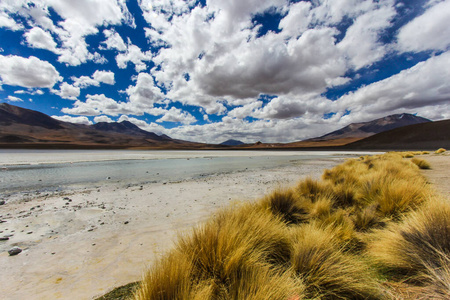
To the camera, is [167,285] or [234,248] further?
[234,248]

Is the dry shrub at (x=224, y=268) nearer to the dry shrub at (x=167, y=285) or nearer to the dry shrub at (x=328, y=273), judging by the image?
the dry shrub at (x=167, y=285)

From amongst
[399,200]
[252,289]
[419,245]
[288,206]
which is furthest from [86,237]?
[399,200]

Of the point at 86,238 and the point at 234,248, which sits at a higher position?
the point at 234,248

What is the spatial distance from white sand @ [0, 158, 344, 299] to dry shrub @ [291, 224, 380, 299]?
2038 mm

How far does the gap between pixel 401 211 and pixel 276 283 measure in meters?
3.48

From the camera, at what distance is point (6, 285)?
258 centimetres

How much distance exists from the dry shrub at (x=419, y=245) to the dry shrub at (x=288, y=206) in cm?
167

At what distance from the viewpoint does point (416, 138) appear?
82.6m

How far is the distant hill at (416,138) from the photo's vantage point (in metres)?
73.9

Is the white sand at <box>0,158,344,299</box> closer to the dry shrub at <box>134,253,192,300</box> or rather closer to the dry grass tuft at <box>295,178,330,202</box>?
the dry shrub at <box>134,253,192,300</box>

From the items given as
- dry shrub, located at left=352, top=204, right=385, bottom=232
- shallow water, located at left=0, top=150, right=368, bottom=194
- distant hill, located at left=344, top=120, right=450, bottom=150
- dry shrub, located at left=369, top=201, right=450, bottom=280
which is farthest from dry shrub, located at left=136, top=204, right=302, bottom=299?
distant hill, located at left=344, top=120, right=450, bottom=150

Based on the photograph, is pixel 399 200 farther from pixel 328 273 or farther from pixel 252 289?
pixel 252 289

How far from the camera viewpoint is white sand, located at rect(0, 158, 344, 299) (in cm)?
262

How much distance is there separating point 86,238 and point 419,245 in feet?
18.2
